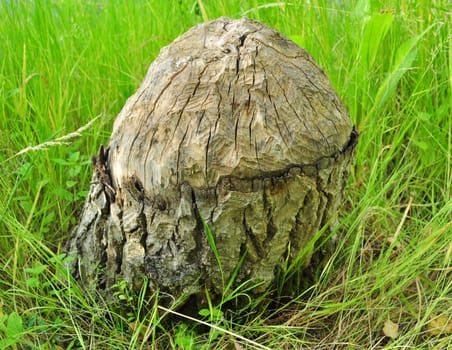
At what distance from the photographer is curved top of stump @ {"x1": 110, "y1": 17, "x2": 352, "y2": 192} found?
155 cm

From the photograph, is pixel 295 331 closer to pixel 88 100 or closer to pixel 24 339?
pixel 24 339

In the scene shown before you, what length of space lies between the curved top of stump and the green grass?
14.4 inches

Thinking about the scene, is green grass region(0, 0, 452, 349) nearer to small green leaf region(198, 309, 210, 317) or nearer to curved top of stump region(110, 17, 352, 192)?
small green leaf region(198, 309, 210, 317)

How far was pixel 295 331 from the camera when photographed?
1.78 meters

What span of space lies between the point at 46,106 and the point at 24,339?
933mm

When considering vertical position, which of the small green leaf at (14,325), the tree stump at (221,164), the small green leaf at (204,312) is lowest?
the small green leaf at (204,312)

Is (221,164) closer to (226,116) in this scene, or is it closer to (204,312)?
(226,116)

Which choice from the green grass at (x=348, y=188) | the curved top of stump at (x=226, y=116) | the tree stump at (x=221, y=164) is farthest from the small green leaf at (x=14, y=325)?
the curved top of stump at (x=226, y=116)

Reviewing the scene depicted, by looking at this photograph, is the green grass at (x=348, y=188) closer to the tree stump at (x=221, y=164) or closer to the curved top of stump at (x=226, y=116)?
the tree stump at (x=221, y=164)

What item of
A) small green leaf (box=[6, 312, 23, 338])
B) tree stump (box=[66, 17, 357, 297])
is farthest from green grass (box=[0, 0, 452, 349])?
tree stump (box=[66, 17, 357, 297])

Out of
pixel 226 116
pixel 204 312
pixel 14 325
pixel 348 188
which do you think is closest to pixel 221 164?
pixel 226 116

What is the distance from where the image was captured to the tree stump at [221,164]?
1559 millimetres

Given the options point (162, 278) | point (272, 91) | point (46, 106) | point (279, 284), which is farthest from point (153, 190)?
point (46, 106)

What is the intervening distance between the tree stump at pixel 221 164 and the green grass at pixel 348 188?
0.15 meters
